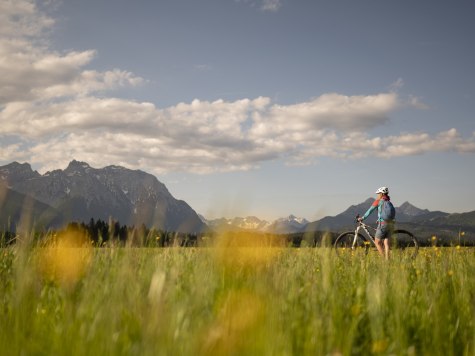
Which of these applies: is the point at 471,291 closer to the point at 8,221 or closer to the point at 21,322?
the point at 21,322

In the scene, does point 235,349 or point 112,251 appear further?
point 112,251

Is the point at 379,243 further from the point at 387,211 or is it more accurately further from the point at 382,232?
the point at 387,211

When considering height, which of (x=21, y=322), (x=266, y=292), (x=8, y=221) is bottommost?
(x=21, y=322)

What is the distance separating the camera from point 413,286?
441cm

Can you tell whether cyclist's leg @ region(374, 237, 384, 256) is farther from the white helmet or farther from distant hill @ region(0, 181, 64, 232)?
distant hill @ region(0, 181, 64, 232)

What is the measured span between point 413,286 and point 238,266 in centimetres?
192

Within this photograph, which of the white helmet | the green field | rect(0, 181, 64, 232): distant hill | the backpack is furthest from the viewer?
the white helmet

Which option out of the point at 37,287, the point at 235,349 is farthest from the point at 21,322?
the point at 235,349

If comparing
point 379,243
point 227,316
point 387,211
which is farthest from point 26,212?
point 379,243

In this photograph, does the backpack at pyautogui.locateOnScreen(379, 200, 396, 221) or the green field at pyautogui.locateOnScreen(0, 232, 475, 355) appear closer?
the green field at pyautogui.locateOnScreen(0, 232, 475, 355)

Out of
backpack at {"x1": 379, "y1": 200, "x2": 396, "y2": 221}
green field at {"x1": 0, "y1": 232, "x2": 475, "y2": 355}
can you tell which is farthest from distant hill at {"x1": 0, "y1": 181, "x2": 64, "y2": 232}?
backpack at {"x1": 379, "y1": 200, "x2": 396, "y2": 221}

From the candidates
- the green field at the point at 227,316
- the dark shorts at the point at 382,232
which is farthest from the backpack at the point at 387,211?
the green field at the point at 227,316

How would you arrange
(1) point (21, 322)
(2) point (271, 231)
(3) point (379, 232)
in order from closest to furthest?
(1) point (21, 322)
(2) point (271, 231)
(3) point (379, 232)

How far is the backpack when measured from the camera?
1434 centimetres
